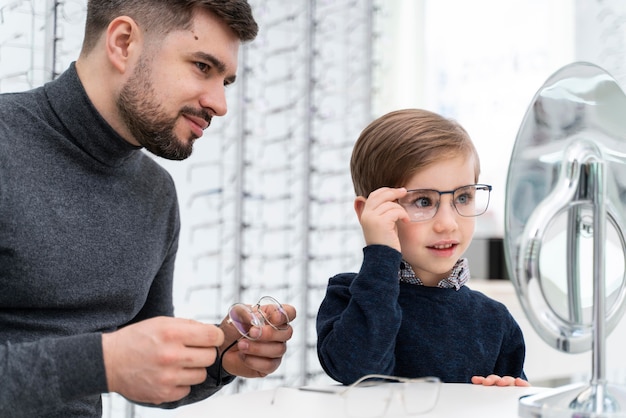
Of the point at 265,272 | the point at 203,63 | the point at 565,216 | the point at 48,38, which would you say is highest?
the point at 48,38

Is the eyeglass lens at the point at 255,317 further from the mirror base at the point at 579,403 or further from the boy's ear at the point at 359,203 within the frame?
the mirror base at the point at 579,403

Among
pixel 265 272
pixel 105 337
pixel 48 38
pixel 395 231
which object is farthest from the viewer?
pixel 265 272

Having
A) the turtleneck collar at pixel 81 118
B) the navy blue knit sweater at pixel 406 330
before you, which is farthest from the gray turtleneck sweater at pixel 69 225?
the navy blue knit sweater at pixel 406 330

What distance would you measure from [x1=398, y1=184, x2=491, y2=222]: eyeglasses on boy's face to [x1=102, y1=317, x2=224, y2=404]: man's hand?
353 millimetres

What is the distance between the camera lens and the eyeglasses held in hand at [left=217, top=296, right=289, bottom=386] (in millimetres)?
1086

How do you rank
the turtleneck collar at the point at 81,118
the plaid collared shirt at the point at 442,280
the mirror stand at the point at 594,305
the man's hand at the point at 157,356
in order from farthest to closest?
the turtleneck collar at the point at 81,118, the plaid collared shirt at the point at 442,280, the man's hand at the point at 157,356, the mirror stand at the point at 594,305

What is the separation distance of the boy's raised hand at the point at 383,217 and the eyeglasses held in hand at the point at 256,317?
0.59ft

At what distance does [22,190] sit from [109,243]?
0.56ft

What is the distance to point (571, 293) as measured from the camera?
2.71 feet

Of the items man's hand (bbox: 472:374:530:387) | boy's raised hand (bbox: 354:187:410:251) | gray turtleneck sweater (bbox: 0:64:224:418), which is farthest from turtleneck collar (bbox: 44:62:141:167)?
man's hand (bbox: 472:374:530:387)

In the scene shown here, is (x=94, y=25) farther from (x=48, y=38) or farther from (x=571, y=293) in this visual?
(x=571, y=293)

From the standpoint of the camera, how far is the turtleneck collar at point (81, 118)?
123 cm

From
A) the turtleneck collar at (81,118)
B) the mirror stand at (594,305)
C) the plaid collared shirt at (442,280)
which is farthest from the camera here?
the turtleneck collar at (81,118)

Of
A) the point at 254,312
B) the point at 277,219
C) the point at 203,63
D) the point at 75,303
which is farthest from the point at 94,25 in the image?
the point at 277,219
